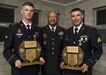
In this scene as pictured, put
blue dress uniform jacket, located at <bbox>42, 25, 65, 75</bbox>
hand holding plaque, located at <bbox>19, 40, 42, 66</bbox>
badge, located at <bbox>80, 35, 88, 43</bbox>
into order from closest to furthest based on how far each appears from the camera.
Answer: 1. hand holding plaque, located at <bbox>19, 40, 42, 66</bbox>
2. badge, located at <bbox>80, 35, 88, 43</bbox>
3. blue dress uniform jacket, located at <bbox>42, 25, 65, 75</bbox>

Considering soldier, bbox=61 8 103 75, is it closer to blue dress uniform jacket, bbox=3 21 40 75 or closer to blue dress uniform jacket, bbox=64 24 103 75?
blue dress uniform jacket, bbox=64 24 103 75

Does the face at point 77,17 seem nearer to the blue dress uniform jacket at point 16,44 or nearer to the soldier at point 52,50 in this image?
the soldier at point 52,50

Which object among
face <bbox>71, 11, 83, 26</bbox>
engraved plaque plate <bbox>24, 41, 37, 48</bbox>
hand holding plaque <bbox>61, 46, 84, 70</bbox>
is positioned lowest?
hand holding plaque <bbox>61, 46, 84, 70</bbox>

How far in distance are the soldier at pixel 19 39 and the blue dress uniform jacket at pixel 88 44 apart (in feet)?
1.32

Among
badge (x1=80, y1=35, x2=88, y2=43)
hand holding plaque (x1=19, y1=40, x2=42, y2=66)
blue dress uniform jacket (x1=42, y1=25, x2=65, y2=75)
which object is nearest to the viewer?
hand holding plaque (x1=19, y1=40, x2=42, y2=66)

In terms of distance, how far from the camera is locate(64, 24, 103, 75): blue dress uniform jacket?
1.76 metres

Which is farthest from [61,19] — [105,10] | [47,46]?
[47,46]

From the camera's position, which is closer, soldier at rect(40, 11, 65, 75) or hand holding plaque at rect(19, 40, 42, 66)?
hand holding plaque at rect(19, 40, 42, 66)

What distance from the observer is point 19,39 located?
175 cm

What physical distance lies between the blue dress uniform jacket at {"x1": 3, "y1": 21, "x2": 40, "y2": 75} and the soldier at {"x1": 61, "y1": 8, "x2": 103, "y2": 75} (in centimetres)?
39

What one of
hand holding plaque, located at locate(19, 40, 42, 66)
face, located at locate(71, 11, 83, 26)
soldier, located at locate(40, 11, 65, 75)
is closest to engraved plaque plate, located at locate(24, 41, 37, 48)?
hand holding plaque, located at locate(19, 40, 42, 66)

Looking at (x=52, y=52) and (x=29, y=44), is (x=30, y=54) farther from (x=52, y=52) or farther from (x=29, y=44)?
(x=52, y=52)

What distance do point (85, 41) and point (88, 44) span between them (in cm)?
5

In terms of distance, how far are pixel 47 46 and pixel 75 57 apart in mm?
453
